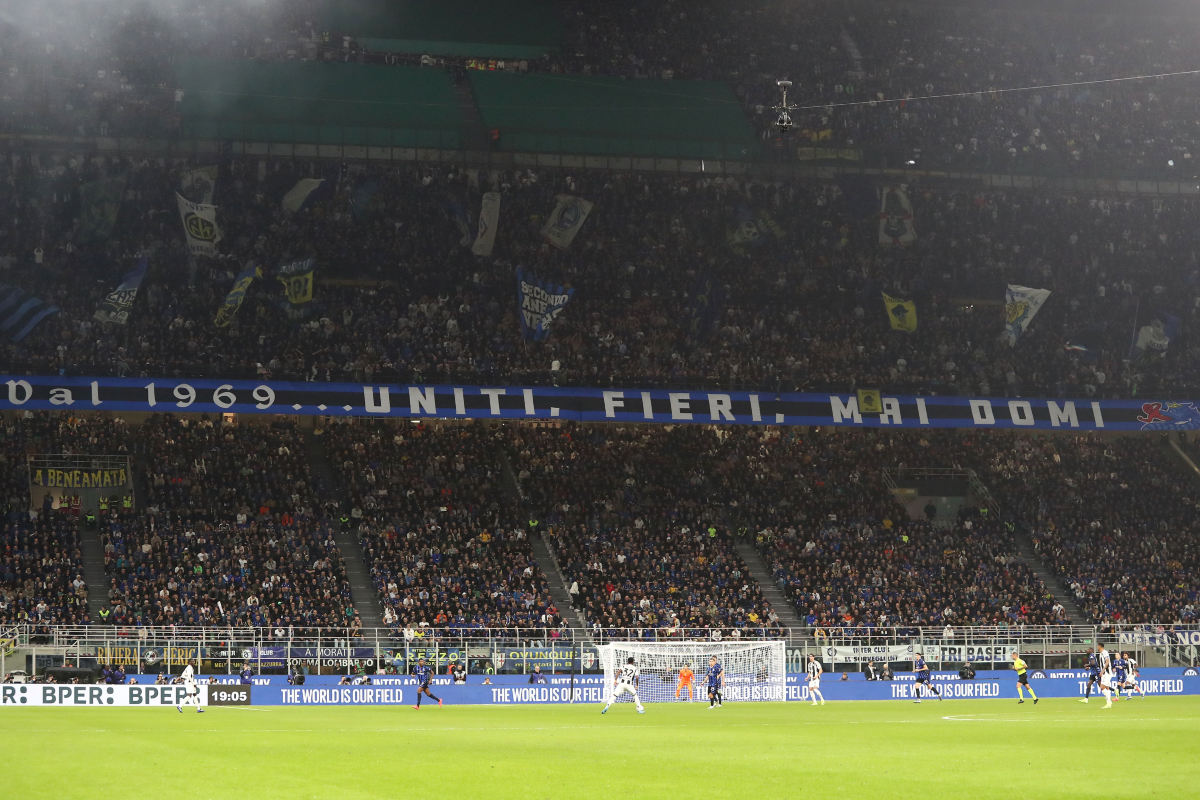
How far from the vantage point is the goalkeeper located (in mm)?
43812

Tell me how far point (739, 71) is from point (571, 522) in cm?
2498

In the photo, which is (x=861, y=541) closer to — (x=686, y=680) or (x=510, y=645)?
(x=686, y=680)

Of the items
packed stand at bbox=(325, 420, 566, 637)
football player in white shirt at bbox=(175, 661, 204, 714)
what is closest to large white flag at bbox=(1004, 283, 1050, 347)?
packed stand at bbox=(325, 420, 566, 637)

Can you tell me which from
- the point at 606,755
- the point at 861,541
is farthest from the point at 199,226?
the point at 606,755

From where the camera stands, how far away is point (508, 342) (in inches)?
2250

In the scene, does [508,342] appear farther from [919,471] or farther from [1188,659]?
[1188,659]

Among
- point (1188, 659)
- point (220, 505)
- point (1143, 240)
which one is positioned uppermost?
point (1143, 240)

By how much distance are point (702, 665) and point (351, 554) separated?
1410 cm

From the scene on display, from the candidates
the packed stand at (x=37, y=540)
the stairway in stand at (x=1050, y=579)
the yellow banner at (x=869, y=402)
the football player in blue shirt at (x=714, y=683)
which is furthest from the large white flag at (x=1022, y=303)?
the packed stand at (x=37, y=540)

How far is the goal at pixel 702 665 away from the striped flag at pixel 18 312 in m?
23.8

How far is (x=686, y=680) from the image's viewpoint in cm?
4384

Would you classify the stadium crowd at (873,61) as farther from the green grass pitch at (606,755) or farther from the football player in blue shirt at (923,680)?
the green grass pitch at (606,755)

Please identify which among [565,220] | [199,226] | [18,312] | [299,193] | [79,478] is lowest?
[79,478]

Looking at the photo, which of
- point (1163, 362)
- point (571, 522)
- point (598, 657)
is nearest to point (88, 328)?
point (571, 522)
